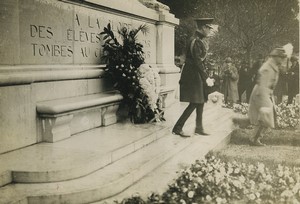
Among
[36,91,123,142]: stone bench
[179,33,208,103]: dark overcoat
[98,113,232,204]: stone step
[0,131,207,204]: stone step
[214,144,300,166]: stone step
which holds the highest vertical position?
[179,33,208,103]: dark overcoat

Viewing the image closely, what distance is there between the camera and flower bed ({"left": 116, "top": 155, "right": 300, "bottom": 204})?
428 cm

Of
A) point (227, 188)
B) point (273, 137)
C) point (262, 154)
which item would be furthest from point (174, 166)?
point (273, 137)

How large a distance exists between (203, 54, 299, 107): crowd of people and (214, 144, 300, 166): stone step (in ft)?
4.43

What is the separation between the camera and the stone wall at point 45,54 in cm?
495

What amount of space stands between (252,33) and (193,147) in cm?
245

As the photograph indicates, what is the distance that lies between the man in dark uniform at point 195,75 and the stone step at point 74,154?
53cm

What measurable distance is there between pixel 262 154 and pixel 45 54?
3685 mm

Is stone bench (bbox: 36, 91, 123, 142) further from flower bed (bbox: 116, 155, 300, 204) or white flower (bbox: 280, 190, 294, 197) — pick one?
white flower (bbox: 280, 190, 294, 197)

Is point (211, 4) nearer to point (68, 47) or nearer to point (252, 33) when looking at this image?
point (252, 33)

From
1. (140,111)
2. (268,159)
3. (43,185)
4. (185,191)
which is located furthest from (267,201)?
(140,111)

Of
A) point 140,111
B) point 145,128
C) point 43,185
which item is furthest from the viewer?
point 140,111

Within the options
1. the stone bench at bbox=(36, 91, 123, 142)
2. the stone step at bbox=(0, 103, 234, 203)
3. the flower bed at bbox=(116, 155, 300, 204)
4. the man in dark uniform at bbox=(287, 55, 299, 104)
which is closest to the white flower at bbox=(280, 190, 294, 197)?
the flower bed at bbox=(116, 155, 300, 204)

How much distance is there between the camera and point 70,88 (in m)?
6.37

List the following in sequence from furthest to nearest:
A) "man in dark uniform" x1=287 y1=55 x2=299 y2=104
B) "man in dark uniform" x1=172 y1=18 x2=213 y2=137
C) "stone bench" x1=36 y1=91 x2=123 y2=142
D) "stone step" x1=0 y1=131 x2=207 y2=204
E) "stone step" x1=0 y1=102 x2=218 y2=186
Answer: "man in dark uniform" x1=287 y1=55 x2=299 y2=104, "man in dark uniform" x1=172 y1=18 x2=213 y2=137, "stone bench" x1=36 y1=91 x2=123 y2=142, "stone step" x1=0 y1=102 x2=218 y2=186, "stone step" x1=0 y1=131 x2=207 y2=204
